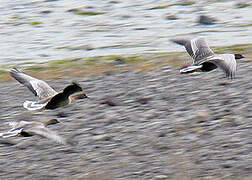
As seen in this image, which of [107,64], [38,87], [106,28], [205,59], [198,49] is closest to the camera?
[205,59]

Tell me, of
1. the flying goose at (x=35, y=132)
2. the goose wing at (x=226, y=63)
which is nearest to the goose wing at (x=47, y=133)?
the flying goose at (x=35, y=132)

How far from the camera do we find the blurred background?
1017 cm

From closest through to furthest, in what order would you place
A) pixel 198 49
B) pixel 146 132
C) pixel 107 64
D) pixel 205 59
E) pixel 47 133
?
1. pixel 47 133
2. pixel 146 132
3. pixel 205 59
4. pixel 198 49
5. pixel 107 64

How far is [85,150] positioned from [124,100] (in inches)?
84.1

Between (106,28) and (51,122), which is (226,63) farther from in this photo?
(106,28)

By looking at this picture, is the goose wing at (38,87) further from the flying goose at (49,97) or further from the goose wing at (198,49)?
the goose wing at (198,49)

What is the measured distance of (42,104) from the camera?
37.5 ft

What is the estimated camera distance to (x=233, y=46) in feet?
52.5

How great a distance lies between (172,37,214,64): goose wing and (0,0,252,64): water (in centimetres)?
370

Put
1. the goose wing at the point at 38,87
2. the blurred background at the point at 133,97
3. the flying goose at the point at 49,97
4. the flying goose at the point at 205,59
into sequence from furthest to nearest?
the goose wing at the point at 38,87, the flying goose at the point at 49,97, the flying goose at the point at 205,59, the blurred background at the point at 133,97

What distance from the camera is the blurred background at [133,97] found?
33.4 feet

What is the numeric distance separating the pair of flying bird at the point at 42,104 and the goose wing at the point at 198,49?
1626 millimetres

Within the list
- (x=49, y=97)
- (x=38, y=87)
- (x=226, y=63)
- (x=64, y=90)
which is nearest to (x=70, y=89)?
(x=64, y=90)

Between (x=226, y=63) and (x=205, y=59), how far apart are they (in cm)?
80
